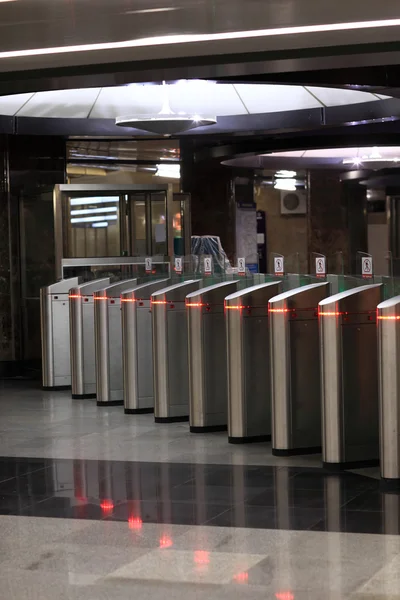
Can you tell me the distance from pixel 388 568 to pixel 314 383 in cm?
279

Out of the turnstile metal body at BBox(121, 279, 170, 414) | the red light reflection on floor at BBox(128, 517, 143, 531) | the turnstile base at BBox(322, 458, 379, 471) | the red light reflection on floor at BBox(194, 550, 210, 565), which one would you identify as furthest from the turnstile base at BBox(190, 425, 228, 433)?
the red light reflection on floor at BBox(194, 550, 210, 565)

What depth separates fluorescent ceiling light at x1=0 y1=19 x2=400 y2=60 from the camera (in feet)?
18.6

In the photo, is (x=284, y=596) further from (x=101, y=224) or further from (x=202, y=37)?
(x=101, y=224)

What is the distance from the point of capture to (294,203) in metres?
18.6

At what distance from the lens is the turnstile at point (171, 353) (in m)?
8.56

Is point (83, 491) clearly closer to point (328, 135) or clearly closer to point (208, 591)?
point (208, 591)

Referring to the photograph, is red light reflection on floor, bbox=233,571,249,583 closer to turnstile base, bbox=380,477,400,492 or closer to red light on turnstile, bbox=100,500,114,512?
red light on turnstile, bbox=100,500,114,512

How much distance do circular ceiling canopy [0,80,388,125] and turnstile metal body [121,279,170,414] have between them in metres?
3.78

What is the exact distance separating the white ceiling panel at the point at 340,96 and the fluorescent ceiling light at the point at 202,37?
6.18 meters

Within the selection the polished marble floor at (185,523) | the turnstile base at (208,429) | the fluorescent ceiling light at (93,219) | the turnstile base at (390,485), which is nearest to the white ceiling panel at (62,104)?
the fluorescent ceiling light at (93,219)

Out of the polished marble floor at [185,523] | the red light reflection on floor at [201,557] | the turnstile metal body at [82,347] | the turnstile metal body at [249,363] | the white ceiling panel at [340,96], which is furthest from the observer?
the white ceiling panel at [340,96]

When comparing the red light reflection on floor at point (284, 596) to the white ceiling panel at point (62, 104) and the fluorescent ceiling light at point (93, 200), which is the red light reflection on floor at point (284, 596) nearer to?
the fluorescent ceiling light at point (93, 200)

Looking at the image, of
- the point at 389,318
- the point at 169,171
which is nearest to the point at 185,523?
the point at 389,318

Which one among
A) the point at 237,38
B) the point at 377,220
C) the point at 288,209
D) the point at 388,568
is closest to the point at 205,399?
the point at 237,38
